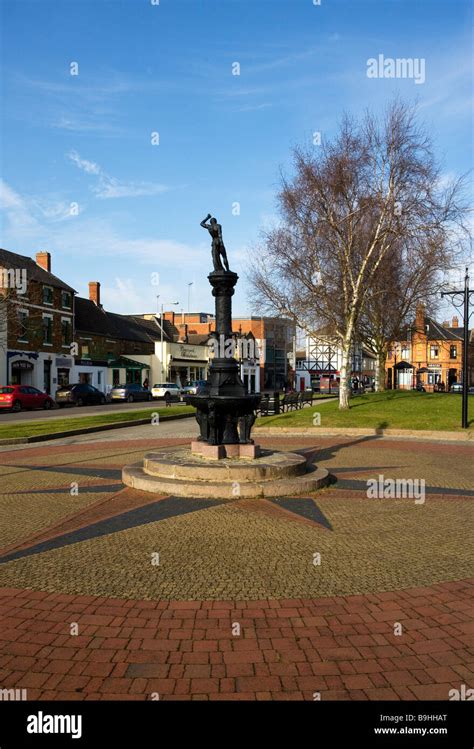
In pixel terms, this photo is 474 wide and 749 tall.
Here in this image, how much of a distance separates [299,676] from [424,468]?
8.51m

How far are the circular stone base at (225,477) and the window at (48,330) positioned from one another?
33.7 m

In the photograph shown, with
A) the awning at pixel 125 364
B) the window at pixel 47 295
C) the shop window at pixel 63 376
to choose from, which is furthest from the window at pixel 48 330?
the awning at pixel 125 364

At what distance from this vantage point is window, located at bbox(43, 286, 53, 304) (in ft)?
132

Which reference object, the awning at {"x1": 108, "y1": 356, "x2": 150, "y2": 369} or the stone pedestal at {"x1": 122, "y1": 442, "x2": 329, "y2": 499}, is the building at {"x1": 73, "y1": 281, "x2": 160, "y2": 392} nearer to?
the awning at {"x1": 108, "y1": 356, "x2": 150, "y2": 369}

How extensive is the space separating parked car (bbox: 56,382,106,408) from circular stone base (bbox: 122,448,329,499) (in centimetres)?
2596

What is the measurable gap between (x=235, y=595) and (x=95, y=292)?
5182cm

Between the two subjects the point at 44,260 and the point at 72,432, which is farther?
the point at 44,260

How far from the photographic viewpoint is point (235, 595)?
15.1 feet

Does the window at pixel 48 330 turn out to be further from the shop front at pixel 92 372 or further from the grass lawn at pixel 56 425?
the grass lawn at pixel 56 425

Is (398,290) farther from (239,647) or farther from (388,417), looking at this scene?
(239,647)

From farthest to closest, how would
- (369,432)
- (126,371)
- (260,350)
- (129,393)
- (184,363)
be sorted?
(260,350)
(184,363)
(126,371)
(129,393)
(369,432)

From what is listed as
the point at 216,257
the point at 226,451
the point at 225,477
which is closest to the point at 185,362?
the point at 216,257
